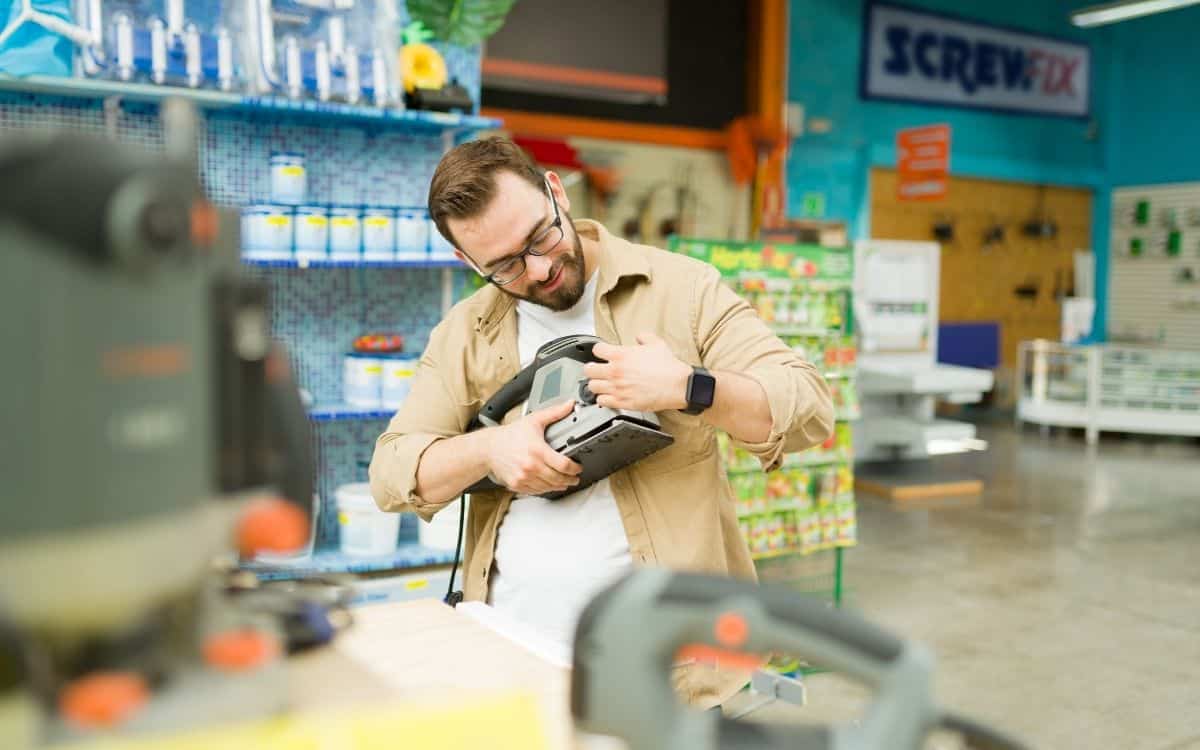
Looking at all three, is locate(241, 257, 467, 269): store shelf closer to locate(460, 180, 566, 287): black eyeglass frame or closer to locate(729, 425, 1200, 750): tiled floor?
locate(460, 180, 566, 287): black eyeglass frame

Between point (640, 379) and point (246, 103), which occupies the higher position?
point (246, 103)

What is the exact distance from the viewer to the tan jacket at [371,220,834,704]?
1.94m

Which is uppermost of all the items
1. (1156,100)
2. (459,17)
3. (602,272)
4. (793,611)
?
(1156,100)

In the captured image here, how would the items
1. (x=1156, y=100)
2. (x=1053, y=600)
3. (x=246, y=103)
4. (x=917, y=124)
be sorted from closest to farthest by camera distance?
(x=246, y=103), (x=1053, y=600), (x=917, y=124), (x=1156, y=100)

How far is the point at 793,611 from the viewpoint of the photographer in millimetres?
797

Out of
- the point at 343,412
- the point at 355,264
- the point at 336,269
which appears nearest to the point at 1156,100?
the point at 336,269

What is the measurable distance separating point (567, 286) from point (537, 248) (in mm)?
99

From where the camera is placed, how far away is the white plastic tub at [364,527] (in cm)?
397

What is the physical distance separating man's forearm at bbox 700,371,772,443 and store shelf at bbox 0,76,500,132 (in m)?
2.22

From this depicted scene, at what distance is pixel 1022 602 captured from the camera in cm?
538

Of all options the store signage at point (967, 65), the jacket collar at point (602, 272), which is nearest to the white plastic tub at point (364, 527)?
the jacket collar at point (602, 272)

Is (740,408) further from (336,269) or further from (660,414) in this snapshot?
(336,269)

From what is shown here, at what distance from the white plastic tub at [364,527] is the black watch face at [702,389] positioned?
95.7 inches

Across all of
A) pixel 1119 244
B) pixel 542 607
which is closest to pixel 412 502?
pixel 542 607
